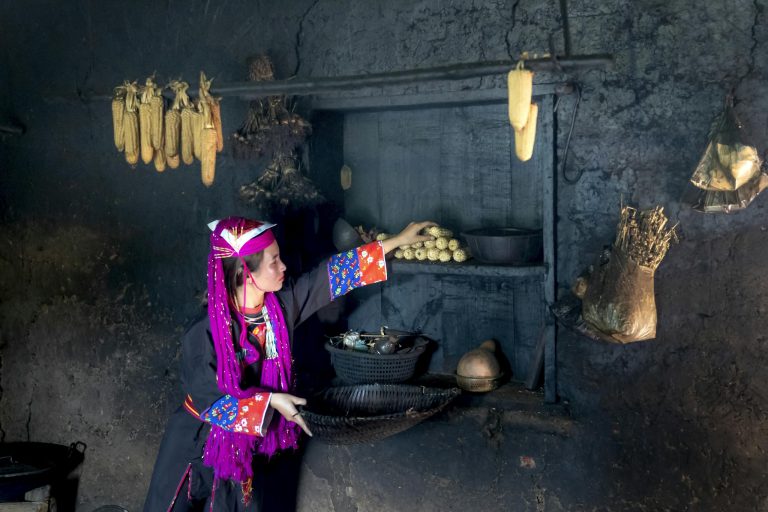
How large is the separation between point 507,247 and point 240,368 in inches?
59.1

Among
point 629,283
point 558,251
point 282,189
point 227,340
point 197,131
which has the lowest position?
point 227,340

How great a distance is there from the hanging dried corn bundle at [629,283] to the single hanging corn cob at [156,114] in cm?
238

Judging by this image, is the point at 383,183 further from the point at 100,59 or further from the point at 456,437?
the point at 100,59

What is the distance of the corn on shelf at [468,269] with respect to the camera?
3609 millimetres

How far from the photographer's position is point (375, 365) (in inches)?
153

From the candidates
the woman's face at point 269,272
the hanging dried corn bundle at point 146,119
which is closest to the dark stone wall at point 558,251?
the hanging dried corn bundle at point 146,119

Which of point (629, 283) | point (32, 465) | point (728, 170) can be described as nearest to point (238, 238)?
point (629, 283)

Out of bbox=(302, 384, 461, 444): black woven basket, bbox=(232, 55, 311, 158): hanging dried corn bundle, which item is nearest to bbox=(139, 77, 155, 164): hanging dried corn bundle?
bbox=(232, 55, 311, 158): hanging dried corn bundle

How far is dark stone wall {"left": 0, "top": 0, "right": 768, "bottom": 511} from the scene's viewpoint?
10.6 ft

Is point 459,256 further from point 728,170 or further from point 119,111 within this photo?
point 119,111

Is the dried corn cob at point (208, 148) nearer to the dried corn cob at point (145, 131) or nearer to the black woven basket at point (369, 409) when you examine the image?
the dried corn cob at point (145, 131)

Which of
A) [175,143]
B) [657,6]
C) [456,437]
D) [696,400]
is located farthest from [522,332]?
[175,143]

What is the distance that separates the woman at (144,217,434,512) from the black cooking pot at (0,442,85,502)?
1.53m

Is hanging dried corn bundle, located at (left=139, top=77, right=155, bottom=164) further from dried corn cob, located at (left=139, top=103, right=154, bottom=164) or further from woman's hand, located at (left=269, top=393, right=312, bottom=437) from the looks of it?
woman's hand, located at (left=269, top=393, right=312, bottom=437)
